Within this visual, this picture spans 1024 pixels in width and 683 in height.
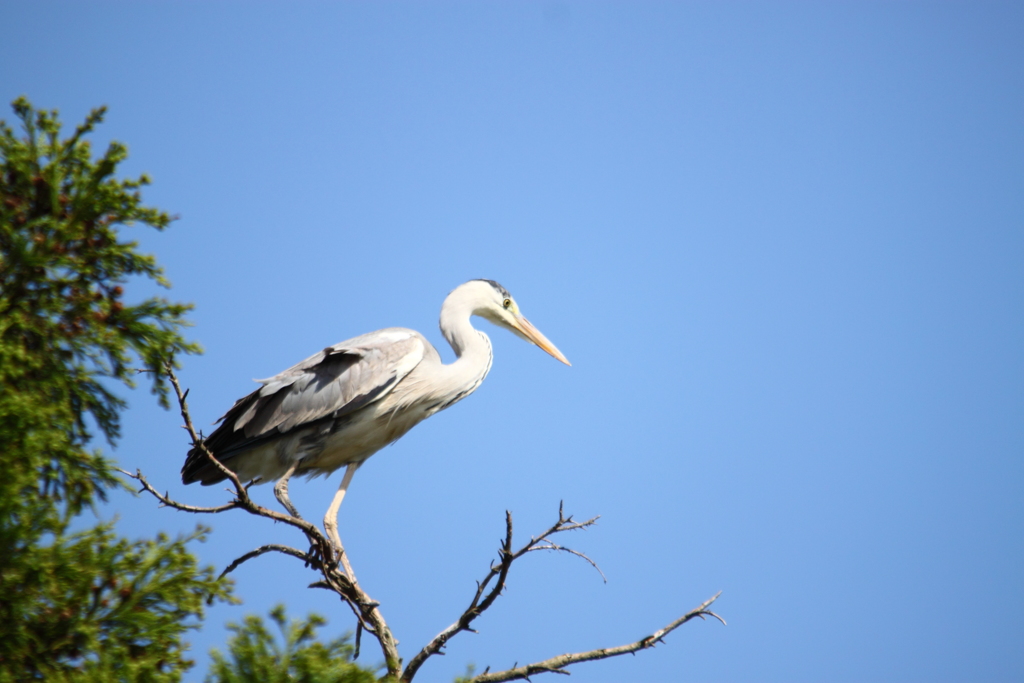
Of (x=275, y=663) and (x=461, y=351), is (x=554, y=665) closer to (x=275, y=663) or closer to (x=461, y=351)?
(x=275, y=663)

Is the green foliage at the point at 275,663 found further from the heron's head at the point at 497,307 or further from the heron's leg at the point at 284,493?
the heron's head at the point at 497,307

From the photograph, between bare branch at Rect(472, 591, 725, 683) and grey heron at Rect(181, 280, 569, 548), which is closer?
bare branch at Rect(472, 591, 725, 683)

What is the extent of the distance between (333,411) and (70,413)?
155 cm

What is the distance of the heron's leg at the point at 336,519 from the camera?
463 cm

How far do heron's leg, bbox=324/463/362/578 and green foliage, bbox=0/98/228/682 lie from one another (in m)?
0.62

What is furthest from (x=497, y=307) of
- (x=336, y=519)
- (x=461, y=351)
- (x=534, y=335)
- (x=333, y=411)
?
(x=336, y=519)

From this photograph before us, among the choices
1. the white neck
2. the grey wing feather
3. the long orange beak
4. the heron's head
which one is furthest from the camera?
the long orange beak

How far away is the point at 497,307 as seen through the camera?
21.6ft

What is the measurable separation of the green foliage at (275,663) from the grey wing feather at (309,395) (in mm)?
1633

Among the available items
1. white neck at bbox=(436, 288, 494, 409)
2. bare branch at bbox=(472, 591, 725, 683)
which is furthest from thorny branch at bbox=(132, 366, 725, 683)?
white neck at bbox=(436, 288, 494, 409)

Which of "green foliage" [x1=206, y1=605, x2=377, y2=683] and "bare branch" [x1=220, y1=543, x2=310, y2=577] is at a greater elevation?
"bare branch" [x1=220, y1=543, x2=310, y2=577]

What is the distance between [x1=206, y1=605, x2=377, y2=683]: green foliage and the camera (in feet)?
11.7

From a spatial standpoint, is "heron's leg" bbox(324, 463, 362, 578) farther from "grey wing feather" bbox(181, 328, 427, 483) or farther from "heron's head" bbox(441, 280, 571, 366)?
"heron's head" bbox(441, 280, 571, 366)

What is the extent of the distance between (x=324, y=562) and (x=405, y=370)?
5.04 ft
